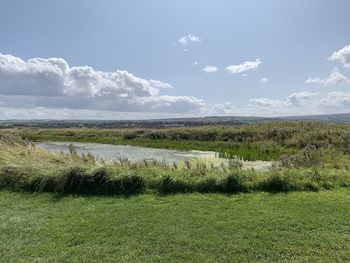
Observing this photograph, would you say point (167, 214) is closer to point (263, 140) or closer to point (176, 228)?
point (176, 228)

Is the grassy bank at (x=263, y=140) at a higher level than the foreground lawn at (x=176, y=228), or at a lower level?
lower

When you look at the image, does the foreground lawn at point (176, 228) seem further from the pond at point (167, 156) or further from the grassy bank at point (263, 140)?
the grassy bank at point (263, 140)

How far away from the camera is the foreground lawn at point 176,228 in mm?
5156

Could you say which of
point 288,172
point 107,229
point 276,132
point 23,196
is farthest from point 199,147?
point 107,229

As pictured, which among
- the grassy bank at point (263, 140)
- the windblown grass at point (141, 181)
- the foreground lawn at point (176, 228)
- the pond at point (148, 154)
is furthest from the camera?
the pond at point (148, 154)

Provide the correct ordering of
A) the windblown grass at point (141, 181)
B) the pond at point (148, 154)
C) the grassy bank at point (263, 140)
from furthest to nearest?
the pond at point (148, 154), the grassy bank at point (263, 140), the windblown grass at point (141, 181)

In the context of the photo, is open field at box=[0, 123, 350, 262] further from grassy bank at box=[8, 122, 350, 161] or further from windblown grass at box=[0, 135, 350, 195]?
grassy bank at box=[8, 122, 350, 161]

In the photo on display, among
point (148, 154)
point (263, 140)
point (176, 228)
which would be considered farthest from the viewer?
point (263, 140)

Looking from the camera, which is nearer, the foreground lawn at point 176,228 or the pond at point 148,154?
the foreground lawn at point 176,228

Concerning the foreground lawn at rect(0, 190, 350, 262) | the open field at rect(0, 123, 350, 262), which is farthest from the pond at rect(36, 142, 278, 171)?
the foreground lawn at rect(0, 190, 350, 262)

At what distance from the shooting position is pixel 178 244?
551 cm

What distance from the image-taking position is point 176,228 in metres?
6.20

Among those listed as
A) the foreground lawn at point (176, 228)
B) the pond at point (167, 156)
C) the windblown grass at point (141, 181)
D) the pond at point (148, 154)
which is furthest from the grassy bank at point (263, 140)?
the foreground lawn at point (176, 228)

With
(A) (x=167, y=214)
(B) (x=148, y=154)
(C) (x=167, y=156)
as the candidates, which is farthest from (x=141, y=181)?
(B) (x=148, y=154)
